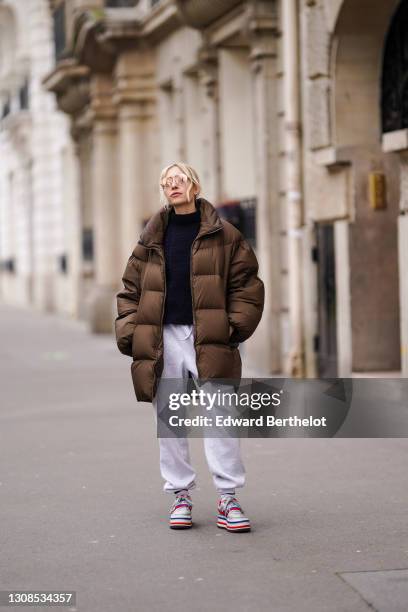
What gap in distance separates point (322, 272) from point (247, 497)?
6.01 metres

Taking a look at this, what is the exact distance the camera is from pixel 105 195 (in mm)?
23609

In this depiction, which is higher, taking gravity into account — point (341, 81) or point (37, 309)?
point (341, 81)

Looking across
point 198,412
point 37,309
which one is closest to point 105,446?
point 198,412

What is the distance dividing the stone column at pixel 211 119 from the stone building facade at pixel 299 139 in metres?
0.02

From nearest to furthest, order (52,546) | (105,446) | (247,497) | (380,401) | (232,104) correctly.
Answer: (52,546)
(247,497)
(105,446)
(380,401)
(232,104)

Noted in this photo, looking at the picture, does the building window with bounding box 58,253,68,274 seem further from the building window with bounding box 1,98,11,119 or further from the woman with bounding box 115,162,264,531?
the woman with bounding box 115,162,264,531

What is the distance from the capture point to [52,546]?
20.9 ft

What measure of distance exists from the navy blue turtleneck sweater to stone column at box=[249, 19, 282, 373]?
7999mm

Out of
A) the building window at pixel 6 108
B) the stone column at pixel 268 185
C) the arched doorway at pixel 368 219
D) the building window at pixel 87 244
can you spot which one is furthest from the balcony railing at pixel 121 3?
the building window at pixel 6 108

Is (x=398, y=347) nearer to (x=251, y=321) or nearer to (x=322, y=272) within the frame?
(x=322, y=272)

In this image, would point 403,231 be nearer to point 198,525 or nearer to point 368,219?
point 368,219

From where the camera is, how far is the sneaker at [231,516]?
6598 millimetres

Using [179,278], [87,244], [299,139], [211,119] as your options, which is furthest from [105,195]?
[179,278]

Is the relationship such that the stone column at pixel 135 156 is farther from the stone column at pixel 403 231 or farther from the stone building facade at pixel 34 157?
the stone column at pixel 403 231
